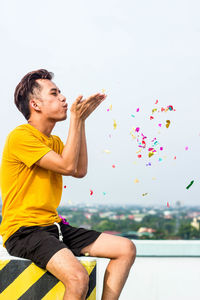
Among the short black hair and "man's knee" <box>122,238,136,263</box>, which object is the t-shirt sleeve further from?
"man's knee" <box>122,238,136,263</box>

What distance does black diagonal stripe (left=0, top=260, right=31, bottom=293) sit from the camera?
5.12 feet

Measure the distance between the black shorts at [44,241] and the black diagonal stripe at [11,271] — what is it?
0.09 feet

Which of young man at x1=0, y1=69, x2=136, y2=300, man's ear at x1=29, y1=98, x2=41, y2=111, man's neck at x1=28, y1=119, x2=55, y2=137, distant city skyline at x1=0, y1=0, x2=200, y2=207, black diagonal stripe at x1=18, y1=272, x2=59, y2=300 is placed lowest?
black diagonal stripe at x1=18, y1=272, x2=59, y2=300

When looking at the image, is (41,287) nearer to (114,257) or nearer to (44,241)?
(44,241)

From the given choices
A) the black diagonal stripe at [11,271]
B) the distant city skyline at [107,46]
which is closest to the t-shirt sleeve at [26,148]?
the black diagonal stripe at [11,271]

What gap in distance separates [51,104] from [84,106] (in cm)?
16

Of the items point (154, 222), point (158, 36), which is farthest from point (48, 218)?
point (158, 36)

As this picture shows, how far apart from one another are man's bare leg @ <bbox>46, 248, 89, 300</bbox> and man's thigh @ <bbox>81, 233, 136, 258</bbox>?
0.19 m

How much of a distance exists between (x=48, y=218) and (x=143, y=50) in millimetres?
22086

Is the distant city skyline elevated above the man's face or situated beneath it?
elevated above

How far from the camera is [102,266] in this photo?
9.20ft

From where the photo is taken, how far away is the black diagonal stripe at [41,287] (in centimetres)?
153

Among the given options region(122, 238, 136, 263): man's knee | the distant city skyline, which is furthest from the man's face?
the distant city skyline

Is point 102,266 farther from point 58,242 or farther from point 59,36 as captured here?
point 59,36
